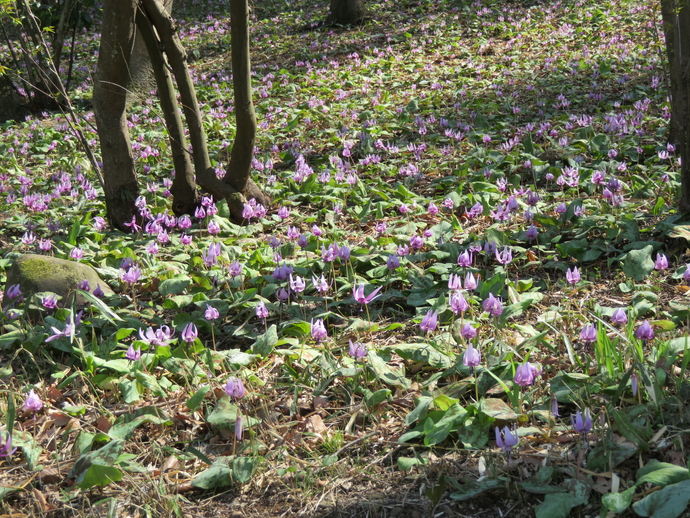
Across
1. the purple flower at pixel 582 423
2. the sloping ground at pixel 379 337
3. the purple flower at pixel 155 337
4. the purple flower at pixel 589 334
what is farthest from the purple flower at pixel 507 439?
the purple flower at pixel 155 337

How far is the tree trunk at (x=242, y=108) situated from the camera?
443cm

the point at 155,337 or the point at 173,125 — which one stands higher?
the point at 173,125

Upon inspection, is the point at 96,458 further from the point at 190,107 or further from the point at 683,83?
the point at 683,83

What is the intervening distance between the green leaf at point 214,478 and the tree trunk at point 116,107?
299 centimetres

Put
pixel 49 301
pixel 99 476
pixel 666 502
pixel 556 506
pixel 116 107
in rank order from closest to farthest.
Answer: pixel 666 502, pixel 556 506, pixel 99 476, pixel 49 301, pixel 116 107

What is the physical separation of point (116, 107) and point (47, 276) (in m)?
1.80

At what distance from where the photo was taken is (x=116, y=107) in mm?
4559

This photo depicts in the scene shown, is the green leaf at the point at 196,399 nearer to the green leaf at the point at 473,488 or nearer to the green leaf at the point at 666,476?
the green leaf at the point at 473,488

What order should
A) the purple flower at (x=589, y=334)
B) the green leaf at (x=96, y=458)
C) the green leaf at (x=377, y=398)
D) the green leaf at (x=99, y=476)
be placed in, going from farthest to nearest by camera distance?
the green leaf at (x=377, y=398) → the purple flower at (x=589, y=334) → the green leaf at (x=96, y=458) → the green leaf at (x=99, y=476)

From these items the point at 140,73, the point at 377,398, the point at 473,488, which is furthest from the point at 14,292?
the point at 140,73

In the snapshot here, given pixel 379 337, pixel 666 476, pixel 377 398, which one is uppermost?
pixel 666 476

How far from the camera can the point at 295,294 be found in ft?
11.1

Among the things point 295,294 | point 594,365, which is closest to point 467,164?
point 295,294

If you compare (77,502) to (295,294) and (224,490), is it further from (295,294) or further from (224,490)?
(295,294)
